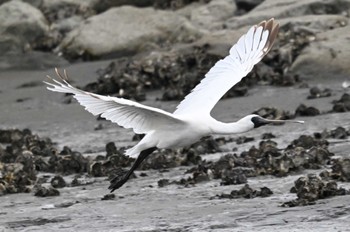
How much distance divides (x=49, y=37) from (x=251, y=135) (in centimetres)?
1162

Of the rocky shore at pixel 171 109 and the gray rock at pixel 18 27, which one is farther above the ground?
the gray rock at pixel 18 27

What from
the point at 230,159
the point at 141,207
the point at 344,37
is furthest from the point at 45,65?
the point at 141,207

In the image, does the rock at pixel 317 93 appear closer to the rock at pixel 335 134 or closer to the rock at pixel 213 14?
the rock at pixel 335 134

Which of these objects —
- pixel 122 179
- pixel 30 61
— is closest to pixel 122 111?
pixel 122 179

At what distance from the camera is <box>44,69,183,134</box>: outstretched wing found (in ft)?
34.6

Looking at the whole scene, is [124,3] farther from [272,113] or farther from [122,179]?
[122,179]

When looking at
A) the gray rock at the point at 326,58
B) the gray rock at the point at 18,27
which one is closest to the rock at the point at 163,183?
the gray rock at the point at 326,58

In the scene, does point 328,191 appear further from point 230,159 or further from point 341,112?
point 341,112

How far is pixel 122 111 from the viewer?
1149 cm

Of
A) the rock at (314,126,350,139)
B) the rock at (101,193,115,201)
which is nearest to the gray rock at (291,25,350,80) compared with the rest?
the rock at (314,126,350,139)

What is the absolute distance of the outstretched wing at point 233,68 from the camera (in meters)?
13.0

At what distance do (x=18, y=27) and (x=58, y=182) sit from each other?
13.3m

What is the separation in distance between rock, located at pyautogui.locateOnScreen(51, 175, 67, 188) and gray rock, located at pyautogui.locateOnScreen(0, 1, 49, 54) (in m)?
12.6

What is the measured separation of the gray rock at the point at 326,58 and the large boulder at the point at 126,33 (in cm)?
419
